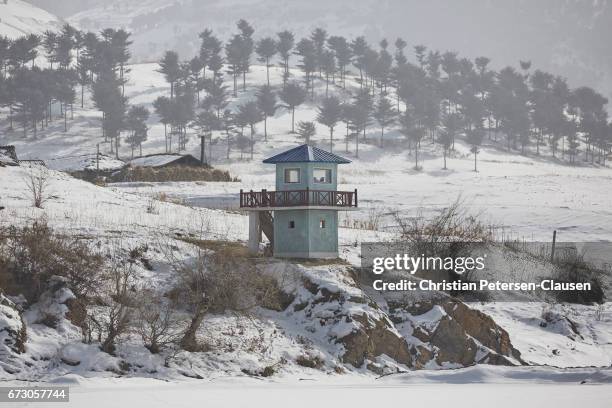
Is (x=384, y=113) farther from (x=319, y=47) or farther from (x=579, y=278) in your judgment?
(x=579, y=278)

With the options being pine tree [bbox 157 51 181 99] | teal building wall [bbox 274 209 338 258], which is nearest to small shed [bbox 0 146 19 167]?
teal building wall [bbox 274 209 338 258]

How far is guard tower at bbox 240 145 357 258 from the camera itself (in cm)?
3834

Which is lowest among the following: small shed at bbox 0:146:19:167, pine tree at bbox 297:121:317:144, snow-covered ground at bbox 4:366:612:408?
snow-covered ground at bbox 4:366:612:408

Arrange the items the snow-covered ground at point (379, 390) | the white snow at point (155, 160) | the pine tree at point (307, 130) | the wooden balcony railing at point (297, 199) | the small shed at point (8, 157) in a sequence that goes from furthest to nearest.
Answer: the pine tree at point (307, 130) < the white snow at point (155, 160) < the small shed at point (8, 157) < the wooden balcony railing at point (297, 199) < the snow-covered ground at point (379, 390)

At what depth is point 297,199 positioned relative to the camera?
125 feet

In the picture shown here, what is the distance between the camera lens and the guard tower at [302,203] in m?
38.3

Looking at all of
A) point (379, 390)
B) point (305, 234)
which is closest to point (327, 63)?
point (305, 234)

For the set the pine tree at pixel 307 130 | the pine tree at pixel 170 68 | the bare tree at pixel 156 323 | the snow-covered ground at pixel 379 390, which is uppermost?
the pine tree at pixel 170 68

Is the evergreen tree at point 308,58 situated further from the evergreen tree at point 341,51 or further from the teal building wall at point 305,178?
the teal building wall at point 305,178

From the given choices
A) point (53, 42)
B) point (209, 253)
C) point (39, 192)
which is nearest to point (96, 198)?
point (39, 192)

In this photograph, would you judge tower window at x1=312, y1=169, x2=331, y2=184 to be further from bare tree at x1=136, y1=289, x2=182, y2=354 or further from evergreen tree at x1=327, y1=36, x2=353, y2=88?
evergreen tree at x1=327, y1=36, x2=353, y2=88

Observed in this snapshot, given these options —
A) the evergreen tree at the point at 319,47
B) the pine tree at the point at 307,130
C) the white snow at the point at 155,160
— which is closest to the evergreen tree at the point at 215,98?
the pine tree at the point at 307,130

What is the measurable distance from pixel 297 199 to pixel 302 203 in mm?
290

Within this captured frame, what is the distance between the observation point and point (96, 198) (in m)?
45.4
